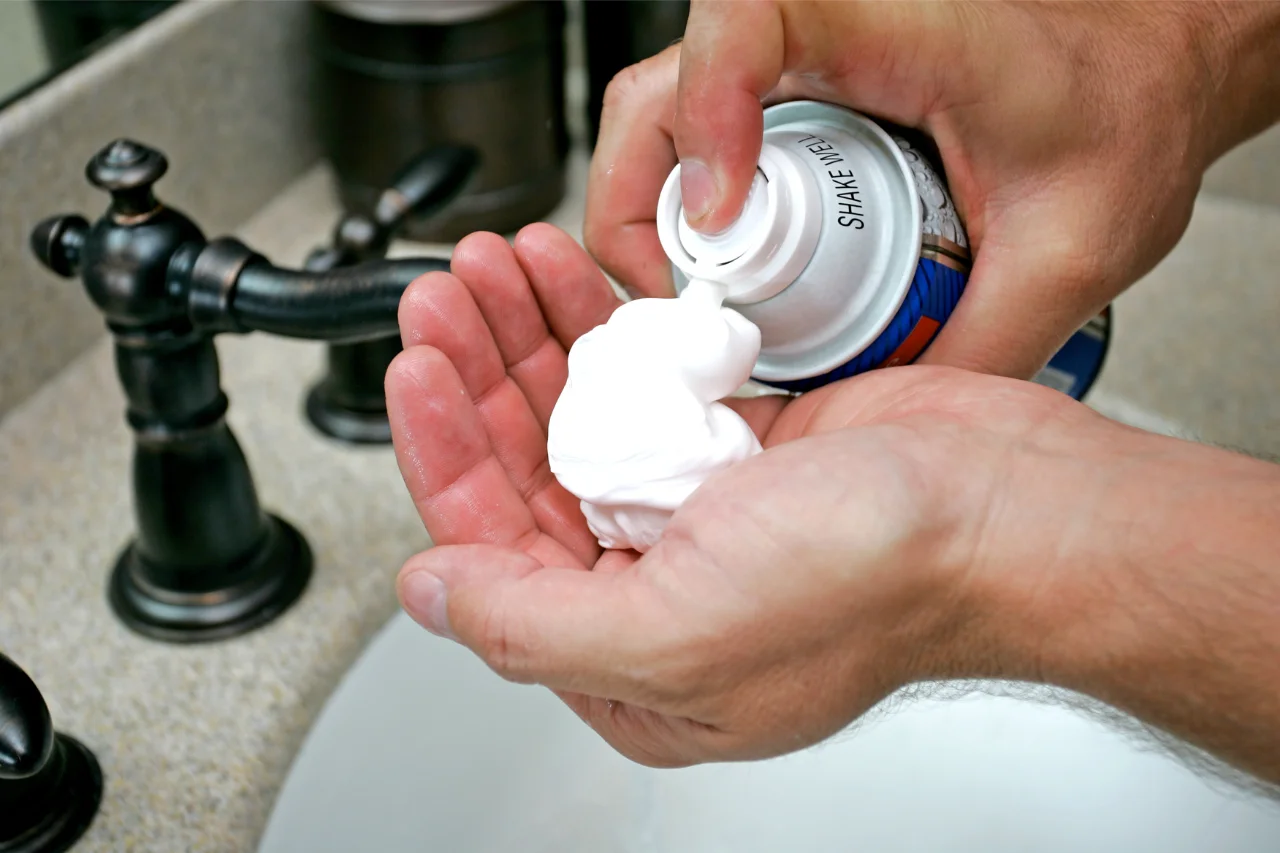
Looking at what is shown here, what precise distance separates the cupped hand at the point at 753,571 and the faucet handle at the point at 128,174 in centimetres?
13

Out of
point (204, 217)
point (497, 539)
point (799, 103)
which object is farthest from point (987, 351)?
point (204, 217)

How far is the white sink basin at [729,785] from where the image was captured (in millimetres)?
627

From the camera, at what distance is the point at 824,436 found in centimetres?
48

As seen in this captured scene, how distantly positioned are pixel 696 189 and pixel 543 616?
20 cm

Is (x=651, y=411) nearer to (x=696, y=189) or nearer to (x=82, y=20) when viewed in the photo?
(x=696, y=189)

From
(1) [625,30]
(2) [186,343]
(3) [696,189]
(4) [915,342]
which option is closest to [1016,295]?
(4) [915,342]

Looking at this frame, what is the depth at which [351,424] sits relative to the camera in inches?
32.8

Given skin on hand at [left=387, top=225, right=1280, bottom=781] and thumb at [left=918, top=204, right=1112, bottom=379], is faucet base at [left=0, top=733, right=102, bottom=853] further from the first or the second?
thumb at [left=918, top=204, right=1112, bottom=379]

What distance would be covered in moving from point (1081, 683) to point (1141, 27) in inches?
14.7

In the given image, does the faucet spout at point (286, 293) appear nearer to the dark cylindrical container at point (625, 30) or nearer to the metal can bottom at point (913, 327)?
the metal can bottom at point (913, 327)

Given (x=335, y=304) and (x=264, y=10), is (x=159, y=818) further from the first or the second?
(x=264, y=10)

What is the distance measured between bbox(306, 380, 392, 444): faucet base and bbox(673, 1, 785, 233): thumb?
372 millimetres

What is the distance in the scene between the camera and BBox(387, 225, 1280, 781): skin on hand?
43cm

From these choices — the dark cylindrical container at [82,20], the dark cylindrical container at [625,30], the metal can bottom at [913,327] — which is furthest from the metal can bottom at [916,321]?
the dark cylindrical container at [82,20]
